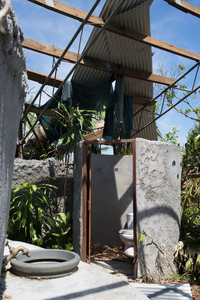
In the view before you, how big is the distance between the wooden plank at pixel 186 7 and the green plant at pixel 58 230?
12.7ft

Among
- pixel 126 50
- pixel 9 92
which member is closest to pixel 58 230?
pixel 126 50

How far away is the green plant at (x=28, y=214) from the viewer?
5031 millimetres

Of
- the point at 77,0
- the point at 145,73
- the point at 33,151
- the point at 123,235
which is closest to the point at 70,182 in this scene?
the point at 123,235

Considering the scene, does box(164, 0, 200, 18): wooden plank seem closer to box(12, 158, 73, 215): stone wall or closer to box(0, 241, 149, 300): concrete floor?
box(12, 158, 73, 215): stone wall

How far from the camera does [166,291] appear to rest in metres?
3.91

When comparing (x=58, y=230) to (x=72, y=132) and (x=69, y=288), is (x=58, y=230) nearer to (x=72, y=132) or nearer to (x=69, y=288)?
(x=72, y=132)

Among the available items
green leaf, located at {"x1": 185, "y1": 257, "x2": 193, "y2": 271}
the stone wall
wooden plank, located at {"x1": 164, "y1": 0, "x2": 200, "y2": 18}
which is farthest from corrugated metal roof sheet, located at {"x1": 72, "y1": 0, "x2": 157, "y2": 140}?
green leaf, located at {"x1": 185, "y1": 257, "x2": 193, "y2": 271}

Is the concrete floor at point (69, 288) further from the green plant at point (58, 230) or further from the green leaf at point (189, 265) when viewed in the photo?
the green plant at point (58, 230)

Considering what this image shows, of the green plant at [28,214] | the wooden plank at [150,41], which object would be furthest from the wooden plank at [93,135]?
the wooden plank at [150,41]

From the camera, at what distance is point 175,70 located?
1097 centimetres

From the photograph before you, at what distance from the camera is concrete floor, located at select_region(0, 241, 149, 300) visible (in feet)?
5.82

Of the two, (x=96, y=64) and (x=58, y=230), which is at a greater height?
(x=96, y=64)

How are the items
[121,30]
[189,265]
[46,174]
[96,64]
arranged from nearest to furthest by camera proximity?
[189,265] → [121,30] → [46,174] → [96,64]

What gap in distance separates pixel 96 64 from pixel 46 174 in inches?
90.7
